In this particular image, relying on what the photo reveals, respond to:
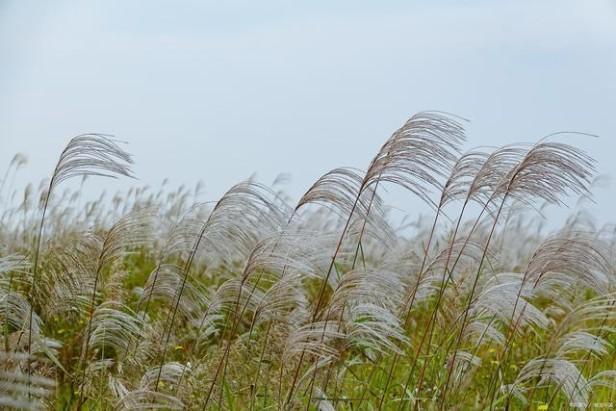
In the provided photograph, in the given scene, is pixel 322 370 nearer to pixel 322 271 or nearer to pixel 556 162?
pixel 322 271

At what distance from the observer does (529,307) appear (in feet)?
12.0

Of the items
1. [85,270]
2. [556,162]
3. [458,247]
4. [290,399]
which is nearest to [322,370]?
[290,399]

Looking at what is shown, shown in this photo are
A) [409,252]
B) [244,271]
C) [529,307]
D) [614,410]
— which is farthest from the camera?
[409,252]

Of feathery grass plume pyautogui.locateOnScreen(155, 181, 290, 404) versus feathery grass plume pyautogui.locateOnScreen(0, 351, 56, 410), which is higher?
feathery grass plume pyautogui.locateOnScreen(155, 181, 290, 404)

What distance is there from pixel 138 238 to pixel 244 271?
0.67 metres

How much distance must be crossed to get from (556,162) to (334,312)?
964mm

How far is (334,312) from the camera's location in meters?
3.44

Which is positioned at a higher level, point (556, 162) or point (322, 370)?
point (556, 162)

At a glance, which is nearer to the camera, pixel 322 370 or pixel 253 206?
pixel 253 206

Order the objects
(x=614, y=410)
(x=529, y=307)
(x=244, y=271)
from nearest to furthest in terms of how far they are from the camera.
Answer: (x=244, y=271) → (x=529, y=307) → (x=614, y=410)

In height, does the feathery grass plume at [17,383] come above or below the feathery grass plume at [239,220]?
below

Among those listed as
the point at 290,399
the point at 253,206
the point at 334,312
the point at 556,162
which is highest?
the point at 556,162

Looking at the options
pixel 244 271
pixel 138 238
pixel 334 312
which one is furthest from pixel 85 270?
pixel 334 312

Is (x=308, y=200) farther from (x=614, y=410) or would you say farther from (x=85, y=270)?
(x=614, y=410)
